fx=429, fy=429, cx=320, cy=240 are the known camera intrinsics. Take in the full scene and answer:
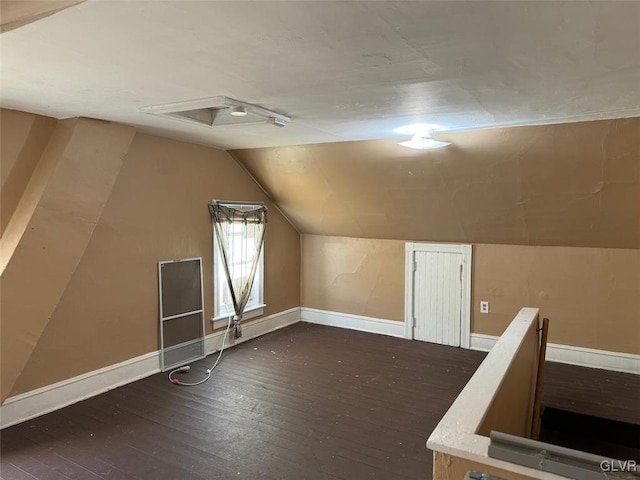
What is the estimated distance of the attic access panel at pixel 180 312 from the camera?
4.02 metres

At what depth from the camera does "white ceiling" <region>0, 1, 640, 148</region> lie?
1371 mm

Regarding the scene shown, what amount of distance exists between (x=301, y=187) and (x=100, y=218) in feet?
7.04

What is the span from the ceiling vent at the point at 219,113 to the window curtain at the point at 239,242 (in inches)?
56.2

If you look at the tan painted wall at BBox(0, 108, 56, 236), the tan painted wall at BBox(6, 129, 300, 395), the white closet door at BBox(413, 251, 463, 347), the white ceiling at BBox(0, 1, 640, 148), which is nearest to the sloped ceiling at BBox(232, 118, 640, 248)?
the white closet door at BBox(413, 251, 463, 347)

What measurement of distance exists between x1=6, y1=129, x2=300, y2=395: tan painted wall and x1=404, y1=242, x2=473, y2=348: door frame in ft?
7.22

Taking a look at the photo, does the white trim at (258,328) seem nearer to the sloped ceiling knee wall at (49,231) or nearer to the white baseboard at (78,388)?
the white baseboard at (78,388)

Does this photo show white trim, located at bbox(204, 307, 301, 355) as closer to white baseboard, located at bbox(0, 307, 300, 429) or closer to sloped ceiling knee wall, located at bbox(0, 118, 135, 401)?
white baseboard, located at bbox(0, 307, 300, 429)

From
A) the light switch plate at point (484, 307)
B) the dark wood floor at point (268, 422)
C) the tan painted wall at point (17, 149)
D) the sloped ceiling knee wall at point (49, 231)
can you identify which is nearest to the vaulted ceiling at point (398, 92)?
the tan painted wall at point (17, 149)

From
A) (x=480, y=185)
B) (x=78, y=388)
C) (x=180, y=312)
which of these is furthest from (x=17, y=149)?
(x=480, y=185)

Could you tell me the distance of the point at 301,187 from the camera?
486cm

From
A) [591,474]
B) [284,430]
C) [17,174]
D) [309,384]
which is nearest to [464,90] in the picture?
[591,474]

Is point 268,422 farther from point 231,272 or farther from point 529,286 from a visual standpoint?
point 529,286

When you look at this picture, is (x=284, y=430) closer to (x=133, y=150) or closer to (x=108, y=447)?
(x=108, y=447)

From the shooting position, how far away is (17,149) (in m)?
2.95
